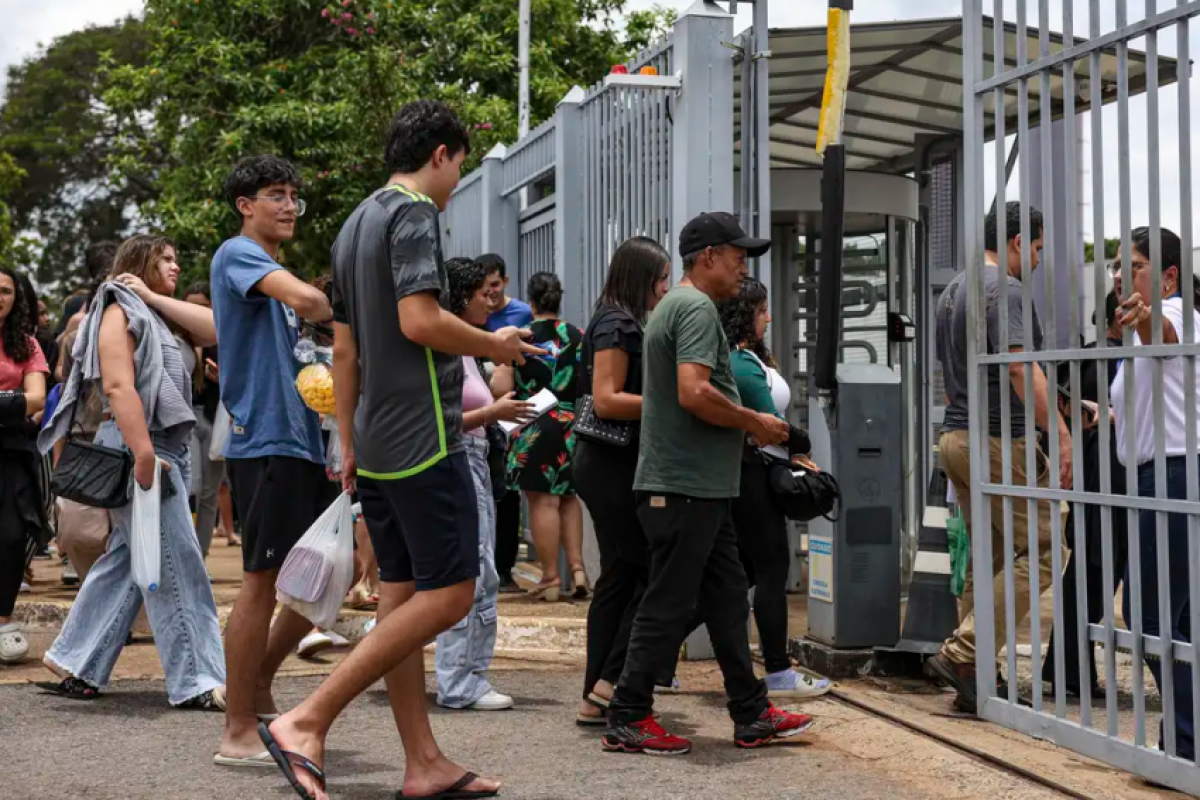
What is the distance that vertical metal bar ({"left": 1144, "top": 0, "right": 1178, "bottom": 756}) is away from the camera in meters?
4.71

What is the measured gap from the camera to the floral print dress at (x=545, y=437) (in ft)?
27.6

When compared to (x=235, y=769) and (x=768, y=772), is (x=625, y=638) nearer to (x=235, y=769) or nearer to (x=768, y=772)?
(x=768, y=772)

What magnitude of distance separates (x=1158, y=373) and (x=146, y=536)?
3.63m

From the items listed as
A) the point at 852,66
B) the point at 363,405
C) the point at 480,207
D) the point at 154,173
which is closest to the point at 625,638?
the point at 363,405

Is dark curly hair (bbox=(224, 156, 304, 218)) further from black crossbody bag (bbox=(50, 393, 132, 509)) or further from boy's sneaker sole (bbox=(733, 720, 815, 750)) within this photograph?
boy's sneaker sole (bbox=(733, 720, 815, 750))

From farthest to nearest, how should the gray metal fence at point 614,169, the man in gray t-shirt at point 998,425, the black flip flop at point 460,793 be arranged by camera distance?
1. the gray metal fence at point 614,169
2. the man in gray t-shirt at point 998,425
3. the black flip flop at point 460,793

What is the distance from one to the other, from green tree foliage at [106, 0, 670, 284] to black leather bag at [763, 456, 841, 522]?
51.9 ft

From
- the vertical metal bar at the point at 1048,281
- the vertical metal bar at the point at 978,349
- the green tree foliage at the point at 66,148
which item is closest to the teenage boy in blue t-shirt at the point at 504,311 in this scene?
the vertical metal bar at the point at 978,349

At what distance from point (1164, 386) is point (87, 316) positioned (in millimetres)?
3994

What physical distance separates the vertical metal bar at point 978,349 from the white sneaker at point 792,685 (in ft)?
2.28

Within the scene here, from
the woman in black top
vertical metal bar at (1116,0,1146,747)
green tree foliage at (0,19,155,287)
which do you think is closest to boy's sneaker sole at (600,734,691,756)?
the woman in black top

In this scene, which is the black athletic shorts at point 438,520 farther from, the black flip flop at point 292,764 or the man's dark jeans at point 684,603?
the man's dark jeans at point 684,603

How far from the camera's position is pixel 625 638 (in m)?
5.90

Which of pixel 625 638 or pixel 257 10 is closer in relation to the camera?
pixel 625 638
